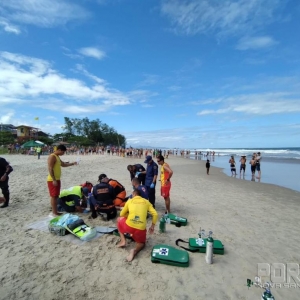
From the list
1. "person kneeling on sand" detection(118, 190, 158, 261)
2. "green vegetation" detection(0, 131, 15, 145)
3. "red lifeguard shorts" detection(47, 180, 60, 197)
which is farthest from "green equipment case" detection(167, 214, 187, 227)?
"green vegetation" detection(0, 131, 15, 145)

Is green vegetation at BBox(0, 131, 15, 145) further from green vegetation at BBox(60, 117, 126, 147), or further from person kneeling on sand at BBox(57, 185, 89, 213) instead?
person kneeling on sand at BBox(57, 185, 89, 213)

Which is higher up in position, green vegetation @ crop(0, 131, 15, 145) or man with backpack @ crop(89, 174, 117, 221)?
green vegetation @ crop(0, 131, 15, 145)

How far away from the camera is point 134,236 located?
3.69 meters

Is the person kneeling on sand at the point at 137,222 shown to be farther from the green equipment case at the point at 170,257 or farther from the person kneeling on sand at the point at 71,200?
the person kneeling on sand at the point at 71,200

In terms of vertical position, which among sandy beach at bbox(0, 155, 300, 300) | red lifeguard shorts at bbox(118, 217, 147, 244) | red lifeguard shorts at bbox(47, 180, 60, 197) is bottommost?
sandy beach at bbox(0, 155, 300, 300)

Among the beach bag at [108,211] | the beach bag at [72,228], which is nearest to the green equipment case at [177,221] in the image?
the beach bag at [108,211]

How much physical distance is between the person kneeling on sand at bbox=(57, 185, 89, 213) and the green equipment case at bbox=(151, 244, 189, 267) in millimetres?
2960

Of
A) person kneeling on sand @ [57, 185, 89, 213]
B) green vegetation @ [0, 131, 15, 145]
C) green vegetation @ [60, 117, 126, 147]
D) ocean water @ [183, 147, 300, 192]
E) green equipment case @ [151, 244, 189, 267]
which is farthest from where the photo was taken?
green vegetation @ [60, 117, 126, 147]

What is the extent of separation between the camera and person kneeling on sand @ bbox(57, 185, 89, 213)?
563cm

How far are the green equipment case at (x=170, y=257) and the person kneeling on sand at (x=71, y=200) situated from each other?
2960mm

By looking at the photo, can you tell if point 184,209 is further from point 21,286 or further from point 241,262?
point 21,286

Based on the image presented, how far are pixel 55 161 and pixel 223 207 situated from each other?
5462 millimetres

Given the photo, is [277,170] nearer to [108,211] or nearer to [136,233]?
[108,211]

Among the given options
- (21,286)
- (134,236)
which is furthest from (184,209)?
(21,286)
